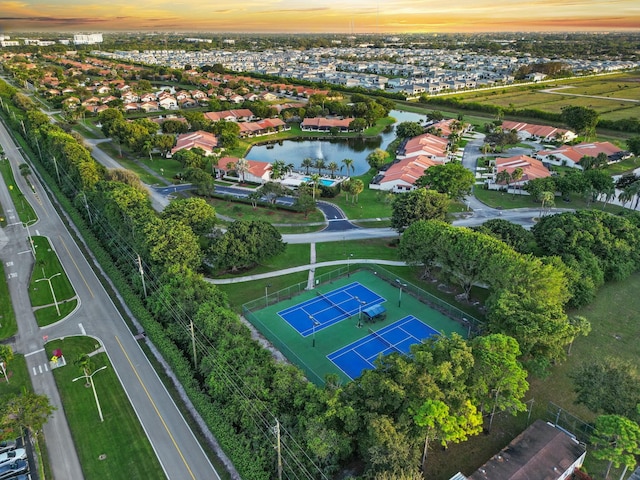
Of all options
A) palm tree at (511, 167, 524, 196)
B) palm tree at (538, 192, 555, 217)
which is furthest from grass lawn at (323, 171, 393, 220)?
palm tree at (538, 192, 555, 217)

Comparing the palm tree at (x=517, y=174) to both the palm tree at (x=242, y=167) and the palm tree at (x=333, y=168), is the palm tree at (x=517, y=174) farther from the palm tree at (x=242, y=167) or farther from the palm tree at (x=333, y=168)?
the palm tree at (x=242, y=167)

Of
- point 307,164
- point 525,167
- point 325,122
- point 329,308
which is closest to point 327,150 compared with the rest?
point 325,122

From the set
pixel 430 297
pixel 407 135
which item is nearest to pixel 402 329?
pixel 430 297

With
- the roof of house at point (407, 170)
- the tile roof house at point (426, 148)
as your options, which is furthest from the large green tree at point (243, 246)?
the tile roof house at point (426, 148)

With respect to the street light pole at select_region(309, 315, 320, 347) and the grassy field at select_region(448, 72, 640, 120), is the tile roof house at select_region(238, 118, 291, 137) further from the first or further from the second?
the street light pole at select_region(309, 315, 320, 347)

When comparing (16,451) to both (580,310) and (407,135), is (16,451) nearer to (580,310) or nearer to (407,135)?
(580,310)
